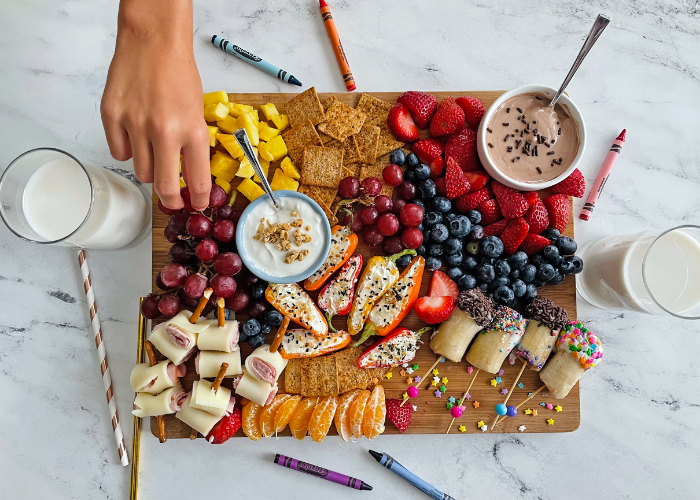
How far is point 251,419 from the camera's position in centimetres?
155

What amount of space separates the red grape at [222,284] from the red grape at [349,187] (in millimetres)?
433

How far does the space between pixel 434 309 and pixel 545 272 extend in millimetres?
359

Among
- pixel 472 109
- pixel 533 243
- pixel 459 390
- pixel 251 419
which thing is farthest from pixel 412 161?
pixel 251 419

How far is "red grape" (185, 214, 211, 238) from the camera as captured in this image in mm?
1422

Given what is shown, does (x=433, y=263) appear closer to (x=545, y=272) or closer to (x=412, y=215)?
(x=412, y=215)

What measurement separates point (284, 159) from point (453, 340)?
79cm

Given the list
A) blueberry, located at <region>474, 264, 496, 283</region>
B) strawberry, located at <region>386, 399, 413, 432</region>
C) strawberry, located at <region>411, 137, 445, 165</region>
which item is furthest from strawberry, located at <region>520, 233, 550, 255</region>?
strawberry, located at <region>386, 399, 413, 432</region>

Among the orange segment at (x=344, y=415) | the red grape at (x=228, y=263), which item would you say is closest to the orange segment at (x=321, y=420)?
the orange segment at (x=344, y=415)

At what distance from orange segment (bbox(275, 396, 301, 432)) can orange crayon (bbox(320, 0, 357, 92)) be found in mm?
1065

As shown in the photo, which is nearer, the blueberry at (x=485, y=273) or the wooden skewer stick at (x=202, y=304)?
the wooden skewer stick at (x=202, y=304)

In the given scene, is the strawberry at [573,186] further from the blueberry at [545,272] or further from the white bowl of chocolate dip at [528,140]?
the blueberry at [545,272]

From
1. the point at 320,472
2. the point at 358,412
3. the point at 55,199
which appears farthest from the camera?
the point at 320,472

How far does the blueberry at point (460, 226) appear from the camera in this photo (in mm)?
1517

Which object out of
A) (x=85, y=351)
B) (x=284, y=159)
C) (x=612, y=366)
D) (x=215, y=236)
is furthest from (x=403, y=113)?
(x=85, y=351)
